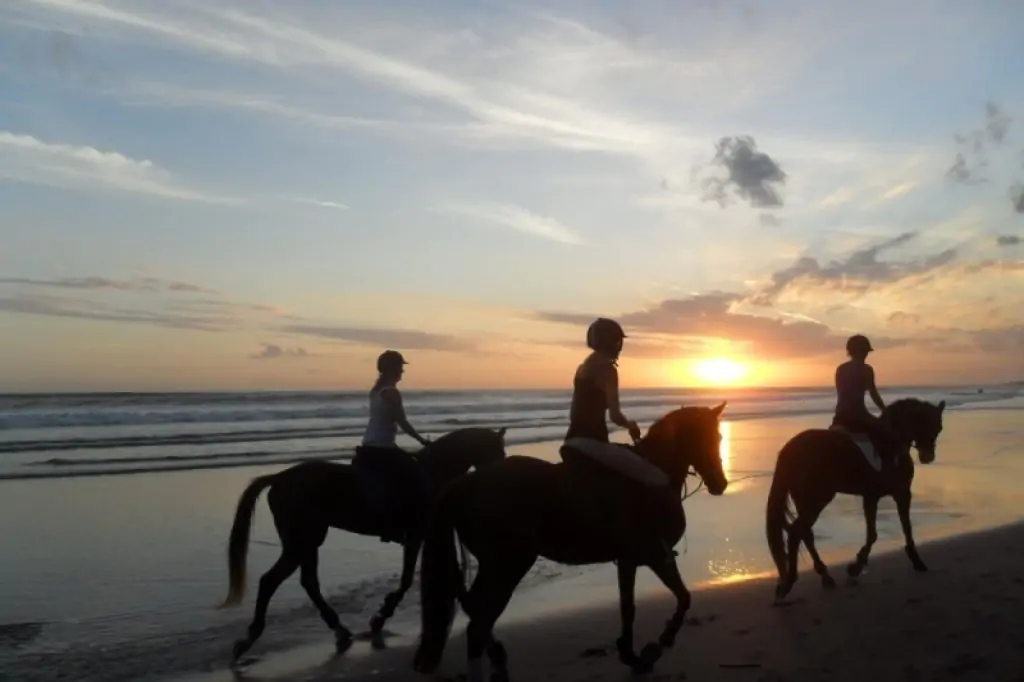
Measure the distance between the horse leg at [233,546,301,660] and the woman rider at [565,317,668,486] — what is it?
9.47 feet

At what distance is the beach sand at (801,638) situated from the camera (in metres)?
6.07

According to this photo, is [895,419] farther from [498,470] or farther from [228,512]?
[228,512]

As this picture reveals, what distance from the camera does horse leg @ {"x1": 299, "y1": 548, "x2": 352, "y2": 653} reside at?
730 centimetres

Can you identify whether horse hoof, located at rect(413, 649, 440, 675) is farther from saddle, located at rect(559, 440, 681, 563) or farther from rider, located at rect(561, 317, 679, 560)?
rider, located at rect(561, 317, 679, 560)

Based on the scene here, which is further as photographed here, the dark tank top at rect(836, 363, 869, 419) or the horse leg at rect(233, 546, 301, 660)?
the dark tank top at rect(836, 363, 869, 419)

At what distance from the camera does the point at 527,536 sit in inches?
232

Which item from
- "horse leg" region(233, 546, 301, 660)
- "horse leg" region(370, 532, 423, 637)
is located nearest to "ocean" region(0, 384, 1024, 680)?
"horse leg" region(233, 546, 301, 660)

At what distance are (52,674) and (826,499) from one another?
762 centimetres

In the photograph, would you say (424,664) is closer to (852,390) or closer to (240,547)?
(240,547)

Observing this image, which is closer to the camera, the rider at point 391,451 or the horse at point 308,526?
the horse at point 308,526

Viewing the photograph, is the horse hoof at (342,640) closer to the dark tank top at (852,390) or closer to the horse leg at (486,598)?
the horse leg at (486,598)

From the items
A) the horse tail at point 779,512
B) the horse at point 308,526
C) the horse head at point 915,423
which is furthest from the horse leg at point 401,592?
the horse head at point 915,423

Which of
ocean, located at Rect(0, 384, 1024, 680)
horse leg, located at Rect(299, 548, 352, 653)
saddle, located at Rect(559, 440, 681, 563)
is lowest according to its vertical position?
ocean, located at Rect(0, 384, 1024, 680)

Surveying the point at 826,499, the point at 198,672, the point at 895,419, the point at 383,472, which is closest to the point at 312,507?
the point at 383,472
